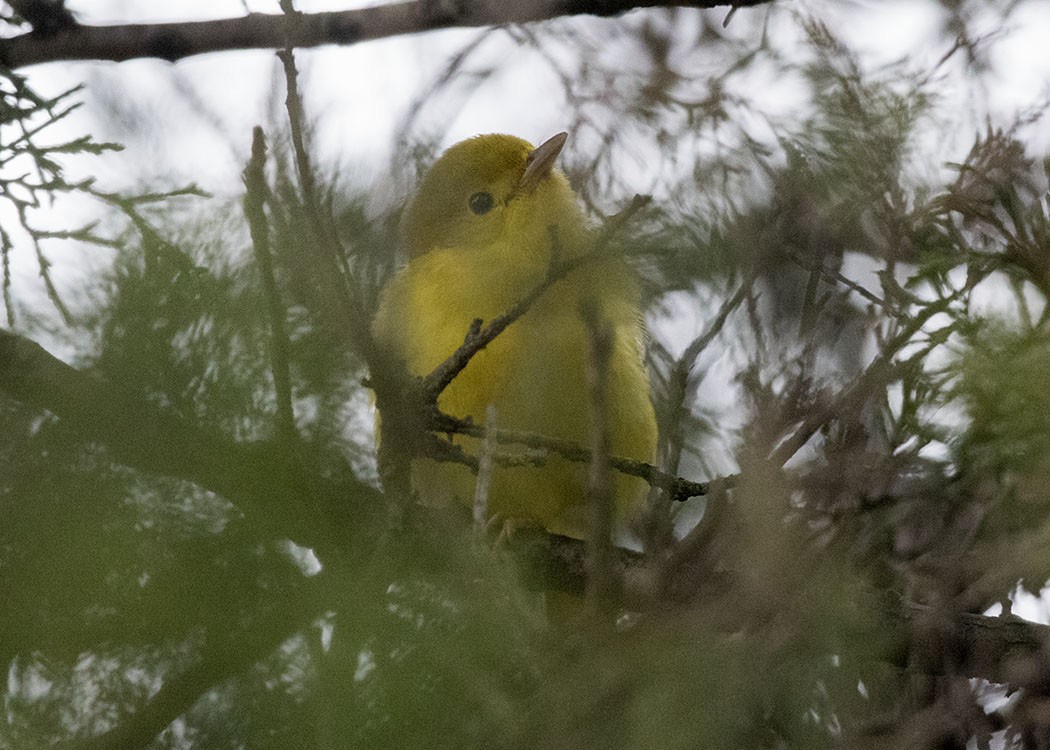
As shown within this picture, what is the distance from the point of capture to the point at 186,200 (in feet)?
7.21

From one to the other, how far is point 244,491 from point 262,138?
18.5 inches

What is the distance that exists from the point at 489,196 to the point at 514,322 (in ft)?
5.87

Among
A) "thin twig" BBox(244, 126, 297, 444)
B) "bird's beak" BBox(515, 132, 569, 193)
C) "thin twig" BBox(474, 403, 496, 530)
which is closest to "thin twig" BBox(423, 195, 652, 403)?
"thin twig" BBox(474, 403, 496, 530)

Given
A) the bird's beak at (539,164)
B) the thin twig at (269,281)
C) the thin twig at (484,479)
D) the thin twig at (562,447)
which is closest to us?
the thin twig at (269,281)

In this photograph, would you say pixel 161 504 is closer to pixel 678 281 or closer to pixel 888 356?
pixel 678 281

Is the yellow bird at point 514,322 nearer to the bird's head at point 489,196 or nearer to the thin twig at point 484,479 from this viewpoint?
the bird's head at point 489,196

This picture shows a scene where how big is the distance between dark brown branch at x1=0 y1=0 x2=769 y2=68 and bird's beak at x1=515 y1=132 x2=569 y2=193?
3.22 ft

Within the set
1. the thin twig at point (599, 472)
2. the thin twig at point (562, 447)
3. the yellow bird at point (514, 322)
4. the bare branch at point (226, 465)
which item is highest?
the yellow bird at point (514, 322)

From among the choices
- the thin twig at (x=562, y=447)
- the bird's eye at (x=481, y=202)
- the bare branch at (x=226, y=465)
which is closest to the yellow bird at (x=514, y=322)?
the bird's eye at (x=481, y=202)

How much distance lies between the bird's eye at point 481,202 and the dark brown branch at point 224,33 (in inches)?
44.2

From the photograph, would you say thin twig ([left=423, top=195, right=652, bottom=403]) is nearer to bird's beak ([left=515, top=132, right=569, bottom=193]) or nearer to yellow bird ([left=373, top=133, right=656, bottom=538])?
yellow bird ([left=373, top=133, right=656, bottom=538])

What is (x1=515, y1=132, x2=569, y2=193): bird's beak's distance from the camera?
416cm

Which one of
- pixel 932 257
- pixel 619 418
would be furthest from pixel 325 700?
pixel 619 418

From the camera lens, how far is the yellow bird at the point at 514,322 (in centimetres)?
261
